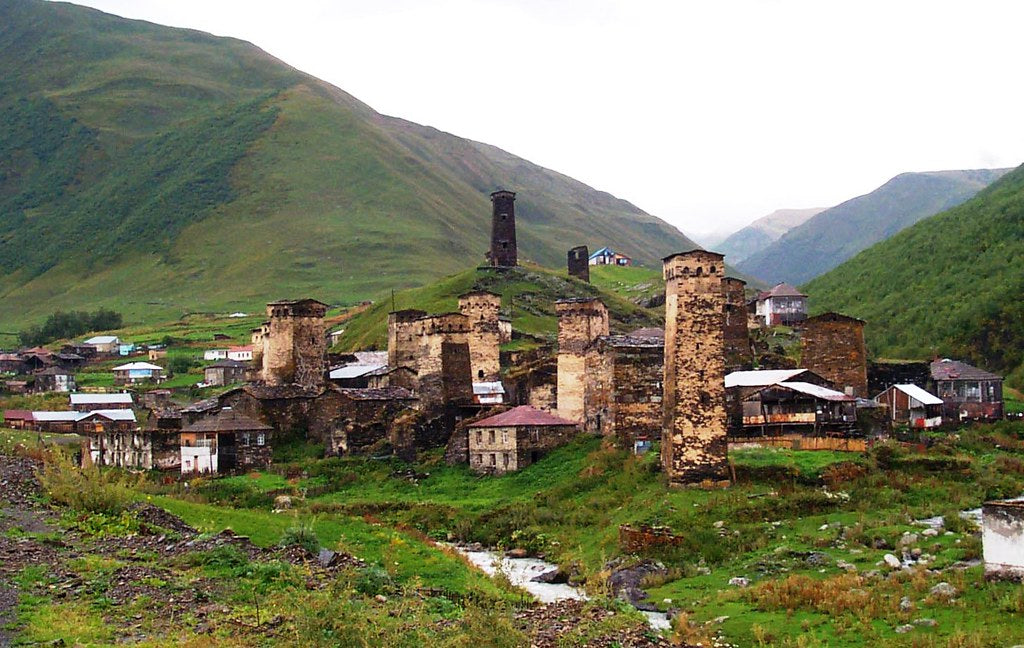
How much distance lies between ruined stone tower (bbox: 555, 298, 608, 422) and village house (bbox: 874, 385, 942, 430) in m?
10.8

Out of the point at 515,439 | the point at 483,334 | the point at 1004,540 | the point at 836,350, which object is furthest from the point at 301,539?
the point at 483,334

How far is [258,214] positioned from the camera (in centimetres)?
19588

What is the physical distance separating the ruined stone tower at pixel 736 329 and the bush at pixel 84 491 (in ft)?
90.1

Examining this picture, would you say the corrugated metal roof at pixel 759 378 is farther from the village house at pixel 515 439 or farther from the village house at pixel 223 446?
the village house at pixel 223 446

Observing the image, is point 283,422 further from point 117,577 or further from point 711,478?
point 117,577

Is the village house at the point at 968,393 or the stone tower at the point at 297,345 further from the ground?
the stone tower at the point at 297,345

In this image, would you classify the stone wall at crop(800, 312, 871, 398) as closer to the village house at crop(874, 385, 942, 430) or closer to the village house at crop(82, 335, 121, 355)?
the village house at crop(874, 385, 942, 430)

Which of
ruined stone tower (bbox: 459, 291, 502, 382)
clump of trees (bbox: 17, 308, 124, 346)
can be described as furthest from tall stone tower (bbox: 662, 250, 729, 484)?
clump of trees (bbox: 17, 308, 124, 346)

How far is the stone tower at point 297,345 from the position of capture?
166ft

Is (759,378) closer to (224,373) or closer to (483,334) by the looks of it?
(483,334)

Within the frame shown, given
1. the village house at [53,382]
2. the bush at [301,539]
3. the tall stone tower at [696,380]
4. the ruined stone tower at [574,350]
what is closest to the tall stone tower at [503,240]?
the village house at [53,382]

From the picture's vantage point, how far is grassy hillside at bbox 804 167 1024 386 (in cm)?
6519

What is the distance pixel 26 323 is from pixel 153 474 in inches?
4930

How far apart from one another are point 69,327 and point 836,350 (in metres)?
103
